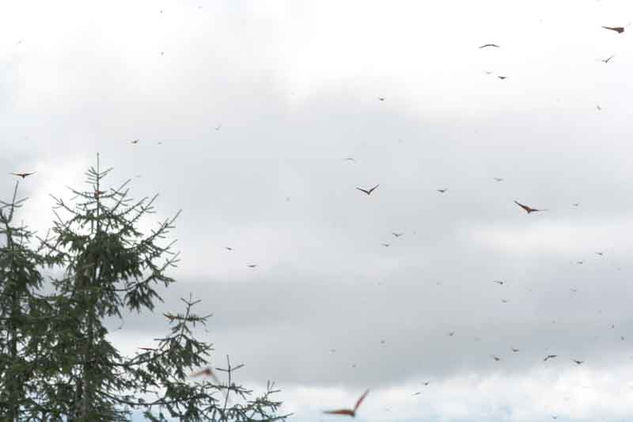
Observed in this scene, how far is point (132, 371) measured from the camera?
22.4 m

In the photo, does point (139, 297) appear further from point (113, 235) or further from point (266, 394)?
point (266, 394)

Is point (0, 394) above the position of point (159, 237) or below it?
below

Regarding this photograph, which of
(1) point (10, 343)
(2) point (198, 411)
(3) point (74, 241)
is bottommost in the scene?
(2) point (198, 411)

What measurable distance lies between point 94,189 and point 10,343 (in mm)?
4006

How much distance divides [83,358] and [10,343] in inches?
89.0

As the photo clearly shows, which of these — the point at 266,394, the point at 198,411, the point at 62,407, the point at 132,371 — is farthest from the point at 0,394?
the point at 266,394

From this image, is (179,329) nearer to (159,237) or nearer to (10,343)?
(159,237)

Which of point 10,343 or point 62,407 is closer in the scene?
point 62,407

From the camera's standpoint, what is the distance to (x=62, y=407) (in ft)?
69.4

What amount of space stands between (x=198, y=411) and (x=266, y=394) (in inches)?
64.1

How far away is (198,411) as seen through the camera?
22625 millimetres

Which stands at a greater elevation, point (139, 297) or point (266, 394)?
point (139, 297)

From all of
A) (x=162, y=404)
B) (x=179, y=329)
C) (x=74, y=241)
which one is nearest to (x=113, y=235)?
(x=74, y=241)

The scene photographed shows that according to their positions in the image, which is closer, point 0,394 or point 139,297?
point 0,394
